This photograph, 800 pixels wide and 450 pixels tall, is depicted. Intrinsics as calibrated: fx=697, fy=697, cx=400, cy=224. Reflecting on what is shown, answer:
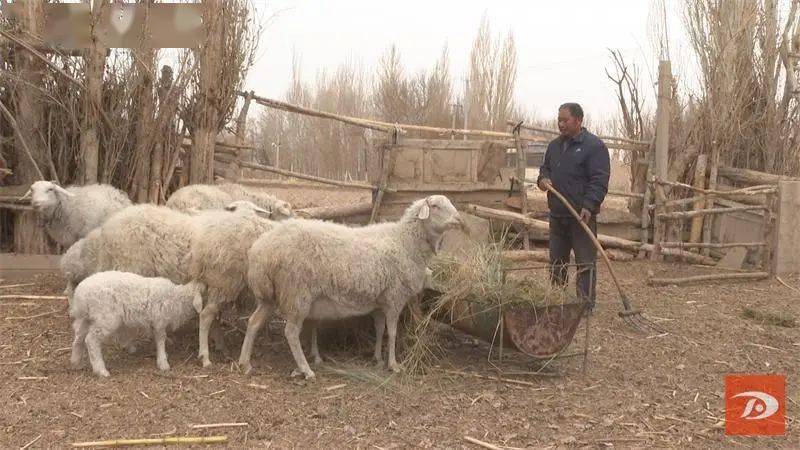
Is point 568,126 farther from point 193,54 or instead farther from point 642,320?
point 193,54

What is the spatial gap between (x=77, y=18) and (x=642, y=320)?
7.12m

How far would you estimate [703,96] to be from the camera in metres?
11.4

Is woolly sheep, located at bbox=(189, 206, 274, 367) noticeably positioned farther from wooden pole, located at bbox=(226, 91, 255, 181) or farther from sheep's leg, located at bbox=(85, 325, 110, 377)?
wooden pole, located at bbox=(226, 91, 255, 181)

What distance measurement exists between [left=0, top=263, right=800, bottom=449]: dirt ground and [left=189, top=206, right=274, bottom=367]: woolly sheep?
1.28 ft

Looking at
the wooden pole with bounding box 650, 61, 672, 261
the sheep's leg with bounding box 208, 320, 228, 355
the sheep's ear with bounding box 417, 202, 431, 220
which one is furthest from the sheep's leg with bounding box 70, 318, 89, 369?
the wooden pole with bounding box 650, 61, 672, 261

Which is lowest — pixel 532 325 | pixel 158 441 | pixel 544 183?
pixel 158 441

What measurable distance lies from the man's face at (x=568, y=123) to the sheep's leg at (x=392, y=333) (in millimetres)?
2452

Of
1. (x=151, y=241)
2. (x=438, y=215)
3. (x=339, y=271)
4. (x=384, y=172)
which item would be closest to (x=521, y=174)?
(x=384, y=172)

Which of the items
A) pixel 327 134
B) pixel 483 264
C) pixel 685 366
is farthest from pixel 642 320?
pixel 327 134

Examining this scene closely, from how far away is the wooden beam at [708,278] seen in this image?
29.0 ft

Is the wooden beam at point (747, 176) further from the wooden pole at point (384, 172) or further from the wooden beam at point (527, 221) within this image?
the wooden pole at point (384, 172)

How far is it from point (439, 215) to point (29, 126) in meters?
5.41

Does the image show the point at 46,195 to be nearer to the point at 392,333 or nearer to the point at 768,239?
the point at 392,333

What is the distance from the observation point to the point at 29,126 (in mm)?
8094
